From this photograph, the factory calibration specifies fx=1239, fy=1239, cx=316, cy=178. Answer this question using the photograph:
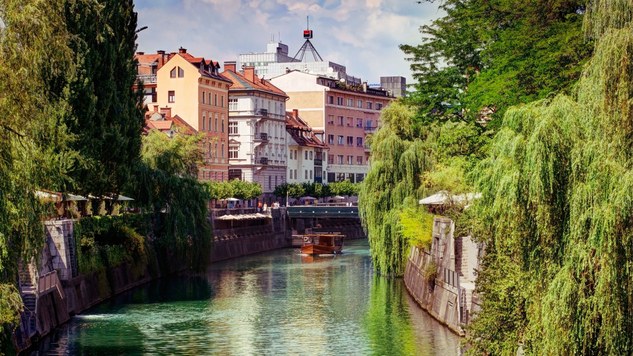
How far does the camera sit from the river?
139 feet

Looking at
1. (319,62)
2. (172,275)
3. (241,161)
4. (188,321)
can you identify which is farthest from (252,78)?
(188,321)

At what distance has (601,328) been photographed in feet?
77.7

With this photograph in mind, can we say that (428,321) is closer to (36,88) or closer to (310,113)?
(36,88)

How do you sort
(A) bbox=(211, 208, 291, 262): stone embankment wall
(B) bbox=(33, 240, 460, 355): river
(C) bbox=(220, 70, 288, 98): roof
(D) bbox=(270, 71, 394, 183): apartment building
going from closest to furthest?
1. (B) bbox=(33, 240, 460, 355): river
2. (A) bbox=(211, 208, 291, 262): stone embankment wall
3. (C) bbox=(220, 70, 288, 98): roof
4. (D) bbox=(270, 71, 394, 183): apartment building

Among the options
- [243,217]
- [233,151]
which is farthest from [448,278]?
[233,151]

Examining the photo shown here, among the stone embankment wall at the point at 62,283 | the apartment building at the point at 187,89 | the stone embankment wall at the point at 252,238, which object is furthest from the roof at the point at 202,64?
the stone embankment wall at the point at 62,283

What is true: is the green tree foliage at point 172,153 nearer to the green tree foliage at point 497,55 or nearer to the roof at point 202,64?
the green tree foliage at point 497,55

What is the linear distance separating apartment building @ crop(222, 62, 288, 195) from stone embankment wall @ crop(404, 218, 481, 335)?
77.4 metres

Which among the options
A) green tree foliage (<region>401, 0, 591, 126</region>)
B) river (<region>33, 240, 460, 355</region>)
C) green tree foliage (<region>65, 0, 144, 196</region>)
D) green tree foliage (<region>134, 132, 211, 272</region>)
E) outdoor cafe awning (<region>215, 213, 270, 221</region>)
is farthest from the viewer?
outdoor cafe awning (<region>215, 213, 270, 221</region>)

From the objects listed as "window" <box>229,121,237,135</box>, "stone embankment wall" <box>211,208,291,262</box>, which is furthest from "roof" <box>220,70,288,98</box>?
"stone embankment wall" <box>211,208,291,262</box>

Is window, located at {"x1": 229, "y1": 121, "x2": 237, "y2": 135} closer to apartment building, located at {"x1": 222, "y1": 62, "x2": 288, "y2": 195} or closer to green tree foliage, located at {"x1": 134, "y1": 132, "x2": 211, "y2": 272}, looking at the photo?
apartment building, located at {"x1": 222, "y1": 62, "x2": 288, "y2": 195}

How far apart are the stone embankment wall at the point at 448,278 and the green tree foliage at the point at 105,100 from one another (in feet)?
51.4

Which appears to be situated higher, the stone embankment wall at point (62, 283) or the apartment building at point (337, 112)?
the apartment building at point (337, 112)

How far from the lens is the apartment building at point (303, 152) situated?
14638cm
